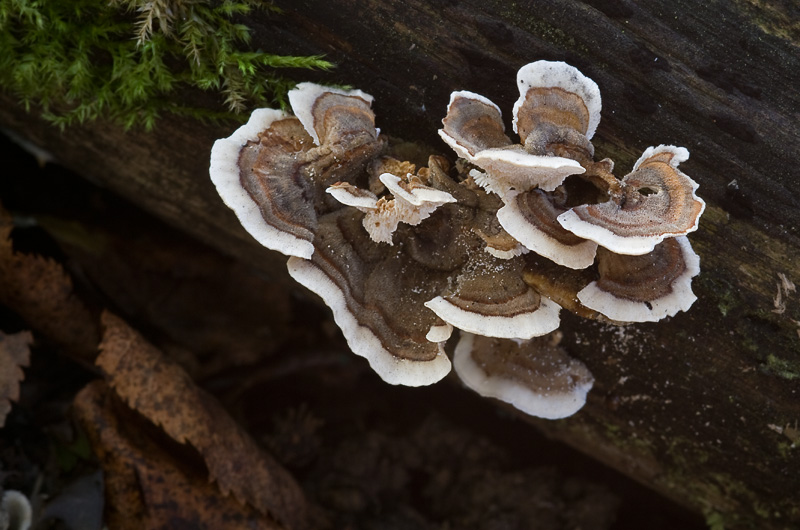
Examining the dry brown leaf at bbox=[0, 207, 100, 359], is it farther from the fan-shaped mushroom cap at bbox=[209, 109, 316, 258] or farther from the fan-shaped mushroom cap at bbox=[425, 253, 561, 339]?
the fan-shaped mushroom cap at bbox=[425, 253, 561, 339]

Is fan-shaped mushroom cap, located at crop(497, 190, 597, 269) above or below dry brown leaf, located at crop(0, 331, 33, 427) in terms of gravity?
above

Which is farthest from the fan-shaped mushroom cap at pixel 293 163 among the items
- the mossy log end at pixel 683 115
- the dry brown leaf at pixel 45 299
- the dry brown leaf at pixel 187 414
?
the dry brown leaf at pixel 45 299

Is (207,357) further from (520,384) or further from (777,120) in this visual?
(777,120)

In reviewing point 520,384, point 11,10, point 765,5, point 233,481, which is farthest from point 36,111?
point 765,5

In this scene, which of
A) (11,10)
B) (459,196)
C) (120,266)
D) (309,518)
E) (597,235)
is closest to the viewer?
(597,235)

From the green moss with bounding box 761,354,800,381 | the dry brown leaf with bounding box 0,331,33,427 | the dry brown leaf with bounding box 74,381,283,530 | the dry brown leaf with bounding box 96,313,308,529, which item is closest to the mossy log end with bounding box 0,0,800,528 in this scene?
the green moss with bounding box 761,354,800,381

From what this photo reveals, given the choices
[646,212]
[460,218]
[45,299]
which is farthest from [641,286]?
[45,299]

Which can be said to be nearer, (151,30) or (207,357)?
(151,30)
